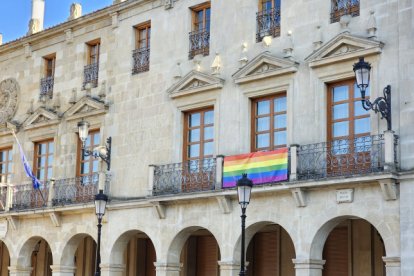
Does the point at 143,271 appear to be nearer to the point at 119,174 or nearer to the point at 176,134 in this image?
the point at 119,174

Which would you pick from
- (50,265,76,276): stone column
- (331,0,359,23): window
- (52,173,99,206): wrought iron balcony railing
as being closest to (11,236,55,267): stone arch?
(50,265,76,276): stone column

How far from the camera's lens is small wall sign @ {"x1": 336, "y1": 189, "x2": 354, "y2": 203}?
53.6 feet

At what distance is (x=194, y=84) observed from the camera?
792 inches

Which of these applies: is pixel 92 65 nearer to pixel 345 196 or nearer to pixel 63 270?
pixel 63 270

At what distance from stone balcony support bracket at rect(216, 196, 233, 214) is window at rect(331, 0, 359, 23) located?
14.9 ft

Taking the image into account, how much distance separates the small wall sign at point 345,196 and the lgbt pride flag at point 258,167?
50.5 inches

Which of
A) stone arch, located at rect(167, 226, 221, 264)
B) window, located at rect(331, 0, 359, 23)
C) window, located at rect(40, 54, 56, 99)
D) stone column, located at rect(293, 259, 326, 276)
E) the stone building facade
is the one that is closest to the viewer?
the stone building facade

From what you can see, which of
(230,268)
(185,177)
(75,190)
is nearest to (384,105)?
(230,268)

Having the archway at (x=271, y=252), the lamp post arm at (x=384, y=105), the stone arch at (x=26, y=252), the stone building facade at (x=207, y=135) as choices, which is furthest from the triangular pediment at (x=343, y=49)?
the stone arch at (x=26, y=252)

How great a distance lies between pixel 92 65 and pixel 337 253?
899 cm

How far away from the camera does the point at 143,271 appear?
2369cm

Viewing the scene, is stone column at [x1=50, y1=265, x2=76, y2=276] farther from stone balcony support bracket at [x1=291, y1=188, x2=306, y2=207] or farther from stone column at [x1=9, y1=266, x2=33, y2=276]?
stone balcony support bracket at [x1=291, y1=188, x2=306, y2=207]

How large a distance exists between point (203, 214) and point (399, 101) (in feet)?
18.1

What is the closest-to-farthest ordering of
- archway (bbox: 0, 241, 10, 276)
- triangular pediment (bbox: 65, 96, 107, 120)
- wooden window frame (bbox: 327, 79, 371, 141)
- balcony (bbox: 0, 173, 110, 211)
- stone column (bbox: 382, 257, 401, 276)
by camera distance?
stone column (bbox: 382, 257, 401, 276), wooden window frame (bbox: 327, 79, 371, 141), balcony (bbox: 0, 173, 110, 211), triangular pediment (bbox: 65, 96, 107, 120), archway (bbox: 0, 241, 10, 276)
